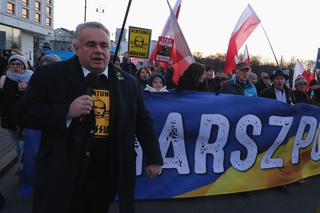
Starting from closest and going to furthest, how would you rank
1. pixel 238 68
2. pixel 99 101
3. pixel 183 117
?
pixel 99 101, pixel 183 117, pixel 238 68

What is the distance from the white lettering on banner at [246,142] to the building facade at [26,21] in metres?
51.5

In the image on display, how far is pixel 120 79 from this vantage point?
8.27ft

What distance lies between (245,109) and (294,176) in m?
1.49

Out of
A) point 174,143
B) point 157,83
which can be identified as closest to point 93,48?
point 174,143

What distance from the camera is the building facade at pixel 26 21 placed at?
57281 mm

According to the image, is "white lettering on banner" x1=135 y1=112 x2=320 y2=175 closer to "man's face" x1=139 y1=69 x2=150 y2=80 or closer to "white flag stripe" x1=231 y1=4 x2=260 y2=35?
"white flag stripe" x1=231 y1=4 x2=260 y2=35

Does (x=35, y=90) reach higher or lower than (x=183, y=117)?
→ higher

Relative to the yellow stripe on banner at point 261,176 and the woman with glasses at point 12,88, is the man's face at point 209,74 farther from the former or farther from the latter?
the woman with glasses at point 12,88

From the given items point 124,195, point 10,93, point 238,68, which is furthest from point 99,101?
point 238,68

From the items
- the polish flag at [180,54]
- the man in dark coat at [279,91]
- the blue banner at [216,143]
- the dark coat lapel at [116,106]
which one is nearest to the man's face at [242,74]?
the man in dark coat at [279,91]

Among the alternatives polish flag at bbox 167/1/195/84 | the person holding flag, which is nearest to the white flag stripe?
polish flag at bbox 167/1/195/84

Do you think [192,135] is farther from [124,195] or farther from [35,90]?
[35,90]

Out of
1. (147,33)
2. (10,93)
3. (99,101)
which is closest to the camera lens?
(99,101)

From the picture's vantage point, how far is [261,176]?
5.40 meters
